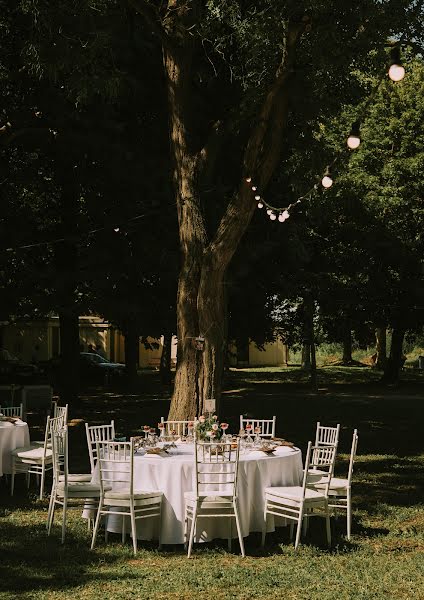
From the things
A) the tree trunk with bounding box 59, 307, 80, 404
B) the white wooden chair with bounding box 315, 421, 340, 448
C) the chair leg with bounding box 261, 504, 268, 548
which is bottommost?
the chair leg with bounding box 261, 504, 268, 548

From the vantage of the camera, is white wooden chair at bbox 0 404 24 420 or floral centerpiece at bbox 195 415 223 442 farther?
white wooden chair at bbox 0 404 24 420

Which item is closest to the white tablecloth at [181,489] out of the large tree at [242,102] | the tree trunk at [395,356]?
the large tree at [242,102]

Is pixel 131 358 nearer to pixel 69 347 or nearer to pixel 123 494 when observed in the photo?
pixel 69 347

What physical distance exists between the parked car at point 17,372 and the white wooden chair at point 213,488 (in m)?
26.3

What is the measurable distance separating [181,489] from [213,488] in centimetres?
35

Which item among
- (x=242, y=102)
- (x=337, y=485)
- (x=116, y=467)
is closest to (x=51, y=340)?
(x=242, y=102)

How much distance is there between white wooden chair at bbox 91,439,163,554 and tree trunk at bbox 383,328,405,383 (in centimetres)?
2598

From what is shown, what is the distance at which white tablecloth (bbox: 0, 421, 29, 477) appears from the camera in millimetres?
12570

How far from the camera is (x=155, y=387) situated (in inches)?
1373

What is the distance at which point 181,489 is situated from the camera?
9.14 m

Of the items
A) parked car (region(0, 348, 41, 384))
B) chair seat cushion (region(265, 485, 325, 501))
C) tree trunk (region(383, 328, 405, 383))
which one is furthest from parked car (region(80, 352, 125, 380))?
chair seat cushion (region(265, 485, 325, 501))

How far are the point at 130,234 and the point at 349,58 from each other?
7803 millimetres

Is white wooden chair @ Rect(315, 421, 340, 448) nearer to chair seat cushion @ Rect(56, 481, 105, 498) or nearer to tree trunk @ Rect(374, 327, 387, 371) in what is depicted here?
chair seat cushion @ Rect(56, 481, 105, 498)

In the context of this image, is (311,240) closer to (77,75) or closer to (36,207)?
(36,207)
